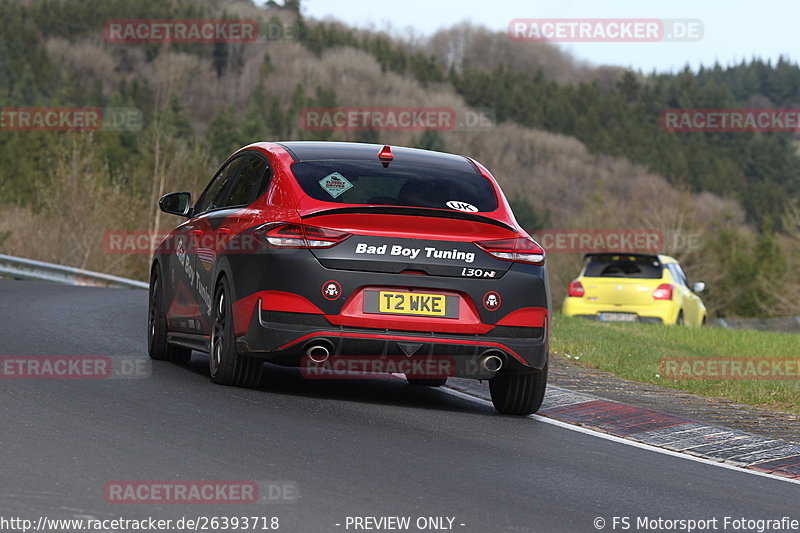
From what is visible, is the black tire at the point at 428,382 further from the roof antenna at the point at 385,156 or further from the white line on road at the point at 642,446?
the roof antenna at the point at 385,156

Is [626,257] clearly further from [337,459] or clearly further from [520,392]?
[337,459]

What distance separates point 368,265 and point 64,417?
2.10 metres

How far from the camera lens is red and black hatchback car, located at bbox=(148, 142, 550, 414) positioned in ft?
26.3

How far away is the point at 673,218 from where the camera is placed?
2840 inches

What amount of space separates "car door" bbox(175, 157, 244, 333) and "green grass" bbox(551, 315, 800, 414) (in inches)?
167

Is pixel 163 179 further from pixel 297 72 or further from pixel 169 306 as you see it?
pixel 297 72

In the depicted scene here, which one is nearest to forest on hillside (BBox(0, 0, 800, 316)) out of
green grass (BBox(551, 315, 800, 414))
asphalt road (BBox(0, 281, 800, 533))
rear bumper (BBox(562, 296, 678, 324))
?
rear bumper (BBox(562, 296, 678, 324))

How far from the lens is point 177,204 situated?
10344mm

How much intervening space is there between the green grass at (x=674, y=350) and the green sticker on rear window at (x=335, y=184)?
4.07 meters

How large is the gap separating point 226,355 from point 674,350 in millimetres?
8421

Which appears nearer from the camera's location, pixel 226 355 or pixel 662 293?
pixel 226 355

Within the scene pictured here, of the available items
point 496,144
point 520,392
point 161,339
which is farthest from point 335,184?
point 496,144

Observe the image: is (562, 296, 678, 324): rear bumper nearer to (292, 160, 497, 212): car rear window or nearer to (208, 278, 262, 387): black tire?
(292, 160, 497, 212): car rear window

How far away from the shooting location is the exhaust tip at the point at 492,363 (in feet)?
27.0
